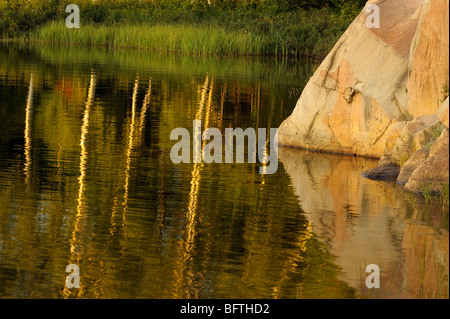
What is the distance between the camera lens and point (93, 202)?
12391 millimetres

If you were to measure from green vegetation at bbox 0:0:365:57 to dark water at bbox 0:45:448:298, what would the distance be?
85.6 ft

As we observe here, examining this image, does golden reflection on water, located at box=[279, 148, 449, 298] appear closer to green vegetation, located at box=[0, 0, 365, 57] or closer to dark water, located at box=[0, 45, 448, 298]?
dark water, located at box=[0, 45, 448, 298]

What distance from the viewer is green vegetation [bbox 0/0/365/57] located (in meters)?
47.9

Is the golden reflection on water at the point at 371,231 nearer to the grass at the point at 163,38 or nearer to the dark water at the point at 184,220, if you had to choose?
the dark water at the point at 184,220

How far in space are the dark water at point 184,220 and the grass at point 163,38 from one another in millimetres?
25285

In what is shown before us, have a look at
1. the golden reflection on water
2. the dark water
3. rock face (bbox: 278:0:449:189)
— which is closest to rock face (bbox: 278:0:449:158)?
rock face (bbox: 278:0:449:189)

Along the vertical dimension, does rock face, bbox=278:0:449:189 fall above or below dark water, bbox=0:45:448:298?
above

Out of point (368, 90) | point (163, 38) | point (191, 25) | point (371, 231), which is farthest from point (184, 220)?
point (191, 25)

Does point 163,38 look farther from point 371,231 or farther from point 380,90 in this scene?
point 371,231

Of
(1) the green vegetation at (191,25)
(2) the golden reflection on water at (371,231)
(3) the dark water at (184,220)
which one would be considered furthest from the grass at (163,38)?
(2) the golden reflection on water at (371,231)

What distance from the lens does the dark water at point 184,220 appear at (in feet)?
30.0

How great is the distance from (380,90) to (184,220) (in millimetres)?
6618
